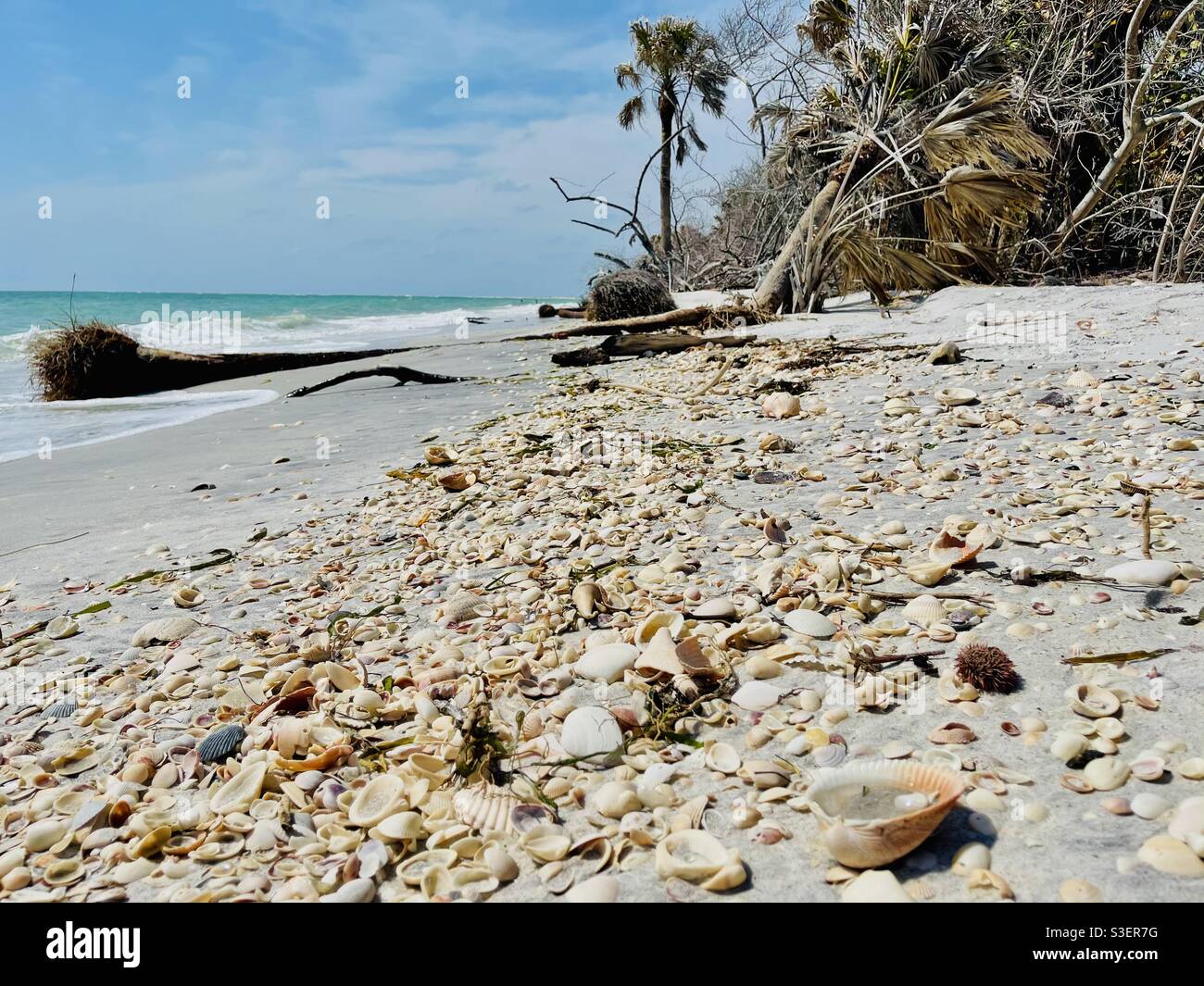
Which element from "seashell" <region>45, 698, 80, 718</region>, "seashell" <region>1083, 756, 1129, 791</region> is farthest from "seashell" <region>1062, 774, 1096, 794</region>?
"seashell" <region>45, 698, 80, 718</region>

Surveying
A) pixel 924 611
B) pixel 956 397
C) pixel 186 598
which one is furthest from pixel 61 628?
pixel 956 397

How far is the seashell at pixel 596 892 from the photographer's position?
3.90 ft

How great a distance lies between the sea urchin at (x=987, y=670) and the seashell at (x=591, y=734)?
734 mm

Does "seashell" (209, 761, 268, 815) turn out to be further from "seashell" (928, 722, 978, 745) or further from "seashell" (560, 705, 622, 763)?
"seashell" (928, 722, 978, 745)

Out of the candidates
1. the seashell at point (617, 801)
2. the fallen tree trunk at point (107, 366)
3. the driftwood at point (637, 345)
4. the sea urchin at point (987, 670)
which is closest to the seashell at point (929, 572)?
the sea urchin at point (987, 670)

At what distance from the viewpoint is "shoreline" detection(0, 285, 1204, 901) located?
1284 mm

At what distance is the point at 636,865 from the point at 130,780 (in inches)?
42.6

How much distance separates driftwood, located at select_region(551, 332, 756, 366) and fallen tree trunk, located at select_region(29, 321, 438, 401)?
4796mm

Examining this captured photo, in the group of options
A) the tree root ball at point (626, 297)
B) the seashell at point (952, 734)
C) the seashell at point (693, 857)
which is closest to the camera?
the seashell at point (693, 857)

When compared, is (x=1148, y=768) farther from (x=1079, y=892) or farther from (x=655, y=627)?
(x=655, y=627)

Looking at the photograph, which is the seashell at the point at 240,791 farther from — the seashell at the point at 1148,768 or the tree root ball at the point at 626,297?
the tree root ball at the point at 626,297
